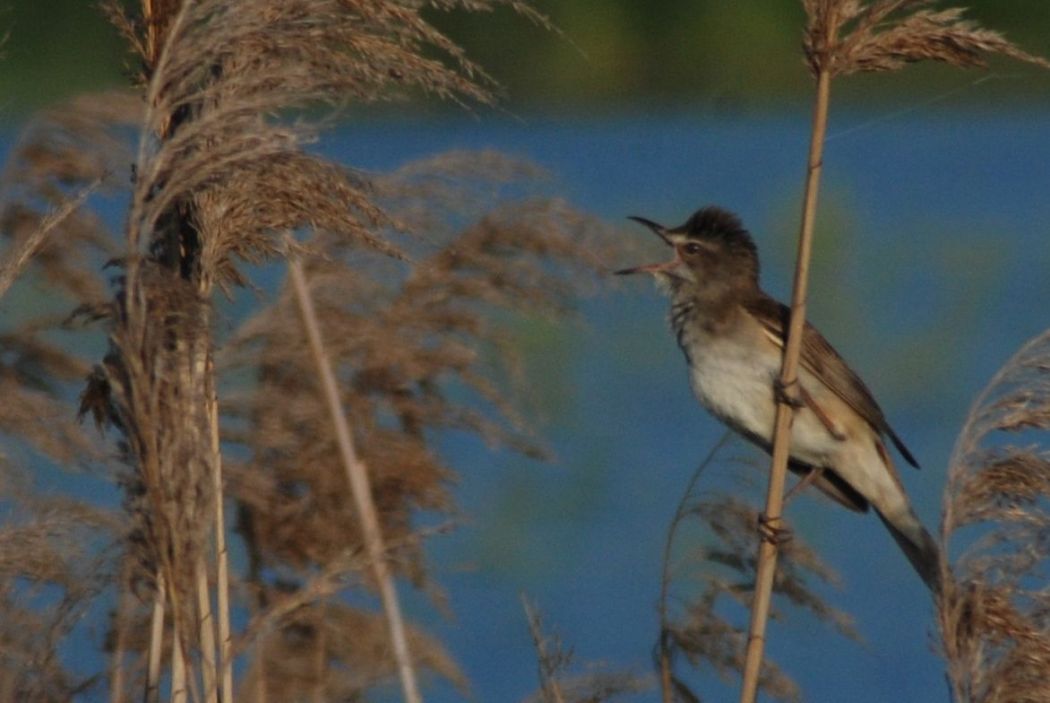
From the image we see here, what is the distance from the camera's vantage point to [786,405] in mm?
3014

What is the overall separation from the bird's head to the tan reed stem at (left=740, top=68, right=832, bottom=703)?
1.06m

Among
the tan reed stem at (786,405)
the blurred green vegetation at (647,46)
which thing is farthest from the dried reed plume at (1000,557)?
the blurred green vegetation at (647,46)

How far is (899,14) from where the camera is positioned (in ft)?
9.34

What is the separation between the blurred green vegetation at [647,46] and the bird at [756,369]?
23.8ft

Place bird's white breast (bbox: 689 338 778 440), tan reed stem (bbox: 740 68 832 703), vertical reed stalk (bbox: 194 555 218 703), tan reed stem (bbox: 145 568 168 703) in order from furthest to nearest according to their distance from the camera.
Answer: bird's white breast (bbox: 689 338 778 440), tan reed stem (bbox: 740 68 832 703), tan reed stem (bbox: 145 568 168 703), vertical reed stalk (bbox: 194 555 218 703)

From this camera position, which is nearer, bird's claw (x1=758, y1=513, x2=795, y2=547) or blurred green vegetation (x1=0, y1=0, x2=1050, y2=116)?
bird's claw (x1=758, y1=513, x2=795, y2=547)

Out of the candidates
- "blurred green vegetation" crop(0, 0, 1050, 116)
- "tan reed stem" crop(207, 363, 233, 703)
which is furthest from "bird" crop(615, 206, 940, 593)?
"blurred green vegetation" crop(0, 0, 1050, 116)

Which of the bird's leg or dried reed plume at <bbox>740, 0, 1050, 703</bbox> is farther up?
dried reed plume at <bbox>740, 0, 1050, 703</bbox>

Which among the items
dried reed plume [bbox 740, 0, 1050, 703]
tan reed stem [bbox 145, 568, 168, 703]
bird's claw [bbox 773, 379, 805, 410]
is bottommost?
tan reed stem [bbox 145, 568, 168, 703]

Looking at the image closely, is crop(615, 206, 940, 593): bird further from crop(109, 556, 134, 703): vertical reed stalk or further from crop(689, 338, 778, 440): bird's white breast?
crop(109, 556, 134, 703): vertical reed stalk

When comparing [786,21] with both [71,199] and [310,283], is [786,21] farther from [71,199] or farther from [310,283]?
[71,199]

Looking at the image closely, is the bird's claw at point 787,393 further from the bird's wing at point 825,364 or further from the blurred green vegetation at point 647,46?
the blurred green vegetation at point 647,46

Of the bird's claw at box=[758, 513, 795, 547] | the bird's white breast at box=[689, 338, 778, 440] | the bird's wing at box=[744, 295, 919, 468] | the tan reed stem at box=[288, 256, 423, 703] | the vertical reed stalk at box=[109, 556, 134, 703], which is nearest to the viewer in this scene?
the bird's claw at box=[758, 513, 795, 547]

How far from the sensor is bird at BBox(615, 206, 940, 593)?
3.95 metres
